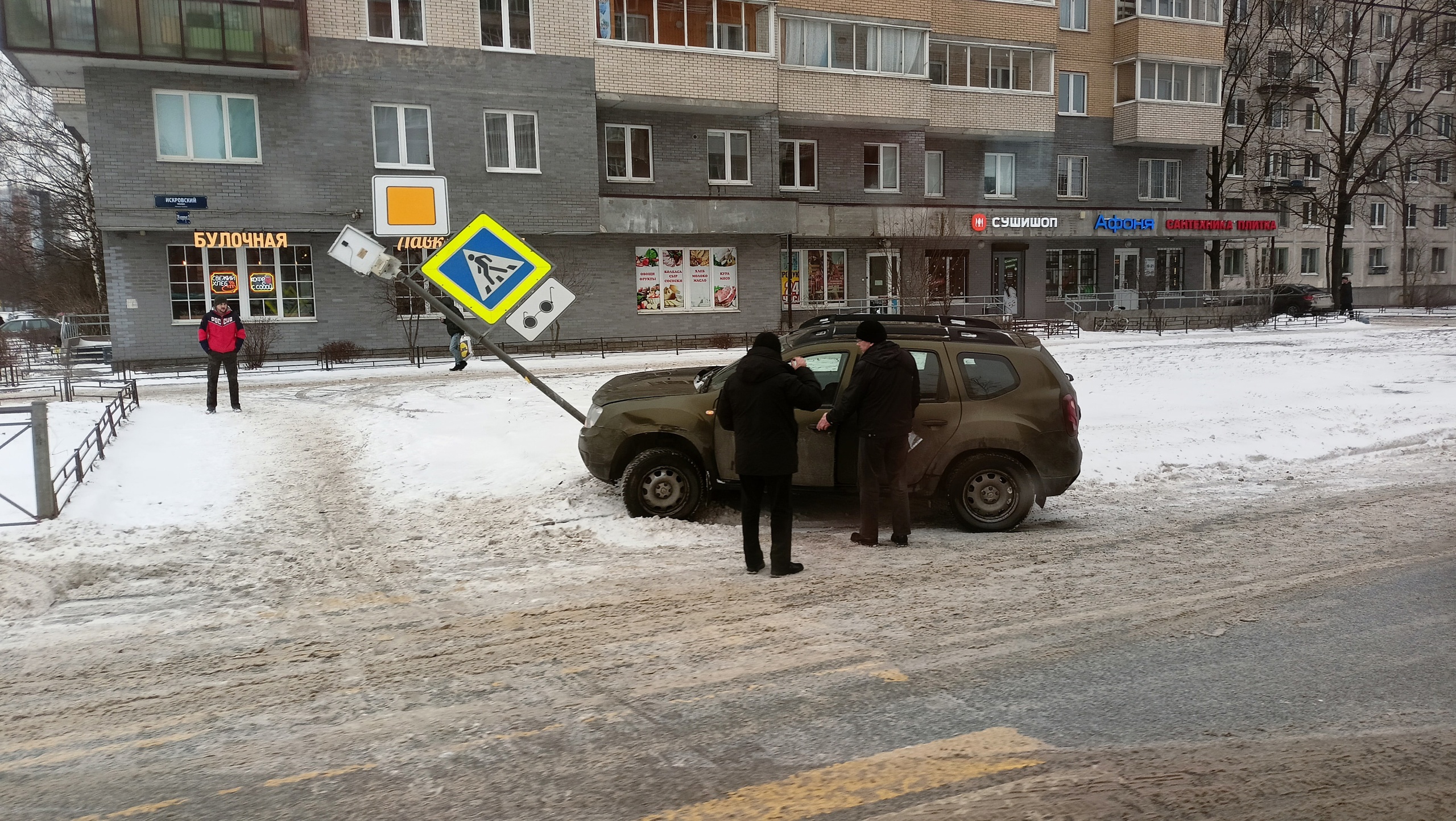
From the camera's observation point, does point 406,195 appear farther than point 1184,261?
No

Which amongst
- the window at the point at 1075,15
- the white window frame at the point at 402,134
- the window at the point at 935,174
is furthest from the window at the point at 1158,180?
the white window frame at the point at 402,134

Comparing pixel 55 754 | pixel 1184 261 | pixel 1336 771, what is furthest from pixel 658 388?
pixel 1184 261

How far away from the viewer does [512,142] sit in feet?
85.8

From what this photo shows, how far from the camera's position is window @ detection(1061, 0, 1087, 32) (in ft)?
120

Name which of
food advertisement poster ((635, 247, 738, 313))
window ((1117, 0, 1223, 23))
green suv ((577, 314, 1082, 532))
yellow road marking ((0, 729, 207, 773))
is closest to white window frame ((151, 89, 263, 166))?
food advertisement poster ((635, 247, 738, 313))

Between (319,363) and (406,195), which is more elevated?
(406,195)

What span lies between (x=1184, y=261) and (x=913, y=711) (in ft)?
133

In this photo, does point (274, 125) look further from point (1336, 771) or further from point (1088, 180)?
point (1088, 180)

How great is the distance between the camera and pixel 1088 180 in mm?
37562

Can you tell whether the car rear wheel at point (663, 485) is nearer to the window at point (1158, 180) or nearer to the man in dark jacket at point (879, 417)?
the man in dark jacket at point (879, 417)

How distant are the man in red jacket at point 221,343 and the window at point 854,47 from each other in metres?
20.0

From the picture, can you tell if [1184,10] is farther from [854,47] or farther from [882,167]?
[854,47]

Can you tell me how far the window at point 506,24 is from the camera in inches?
1013

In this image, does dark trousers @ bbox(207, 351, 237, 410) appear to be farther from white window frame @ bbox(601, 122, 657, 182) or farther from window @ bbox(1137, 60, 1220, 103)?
window @ bbox(1137, 60, 1220, 103)
